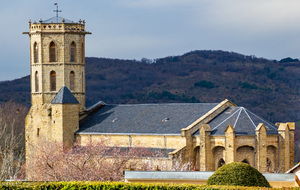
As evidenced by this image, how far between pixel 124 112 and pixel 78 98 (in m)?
4.94

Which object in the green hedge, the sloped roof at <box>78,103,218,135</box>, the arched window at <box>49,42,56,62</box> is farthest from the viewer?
the arched window at <box>49,42,56,62</box>

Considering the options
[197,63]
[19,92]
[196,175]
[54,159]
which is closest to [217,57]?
[197,63]

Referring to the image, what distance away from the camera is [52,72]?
183 ft

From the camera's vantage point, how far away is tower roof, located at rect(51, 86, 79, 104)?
174ft

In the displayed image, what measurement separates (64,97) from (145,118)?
7284 millimetres

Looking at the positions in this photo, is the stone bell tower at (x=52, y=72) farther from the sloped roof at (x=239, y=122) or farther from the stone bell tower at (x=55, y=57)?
the sloped roof at (x=239, y=122)

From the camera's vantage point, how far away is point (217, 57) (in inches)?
7156

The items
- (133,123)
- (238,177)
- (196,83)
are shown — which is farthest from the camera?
(196,83)

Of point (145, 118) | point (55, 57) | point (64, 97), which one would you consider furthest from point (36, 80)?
point (145, 118)

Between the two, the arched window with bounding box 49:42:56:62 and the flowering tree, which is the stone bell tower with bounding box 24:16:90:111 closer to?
the arched window with bounding box 49:42:56:62

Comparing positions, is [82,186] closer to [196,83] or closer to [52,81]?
[52,81]

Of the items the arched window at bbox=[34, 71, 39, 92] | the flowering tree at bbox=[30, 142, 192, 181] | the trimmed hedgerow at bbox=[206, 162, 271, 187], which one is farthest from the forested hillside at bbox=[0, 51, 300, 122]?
the trimmed hedgerow at bbox=[206, 162, 271, 187]

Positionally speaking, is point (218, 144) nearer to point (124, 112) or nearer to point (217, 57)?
point (124, 112)

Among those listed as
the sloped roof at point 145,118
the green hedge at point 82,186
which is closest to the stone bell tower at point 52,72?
the sloped roof at point 145,118
